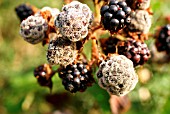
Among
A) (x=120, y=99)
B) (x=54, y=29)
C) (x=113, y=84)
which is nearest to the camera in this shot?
(x=113, y=84)

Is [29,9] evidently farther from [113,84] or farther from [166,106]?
[166,106]

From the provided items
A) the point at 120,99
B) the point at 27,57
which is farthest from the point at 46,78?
the point at 27,57

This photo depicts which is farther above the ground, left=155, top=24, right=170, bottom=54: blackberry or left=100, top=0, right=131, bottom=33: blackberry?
left=100, top=0, right=131, bottom=33: blackberry

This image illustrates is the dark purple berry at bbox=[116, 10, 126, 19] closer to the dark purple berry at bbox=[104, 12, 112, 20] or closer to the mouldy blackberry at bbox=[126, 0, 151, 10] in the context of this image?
the dark purple berry at bbox=[104, 12, 112, 20]

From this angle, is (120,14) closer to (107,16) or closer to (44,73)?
(107,16)

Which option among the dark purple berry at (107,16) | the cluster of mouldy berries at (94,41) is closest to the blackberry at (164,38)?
the cluster of mouldy berries at (94,41)

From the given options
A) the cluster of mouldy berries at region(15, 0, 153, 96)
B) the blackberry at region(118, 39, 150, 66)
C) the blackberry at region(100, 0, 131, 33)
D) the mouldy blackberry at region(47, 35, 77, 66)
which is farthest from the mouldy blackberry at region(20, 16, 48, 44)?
the blackberry at region(118, 39, 150, 66)
